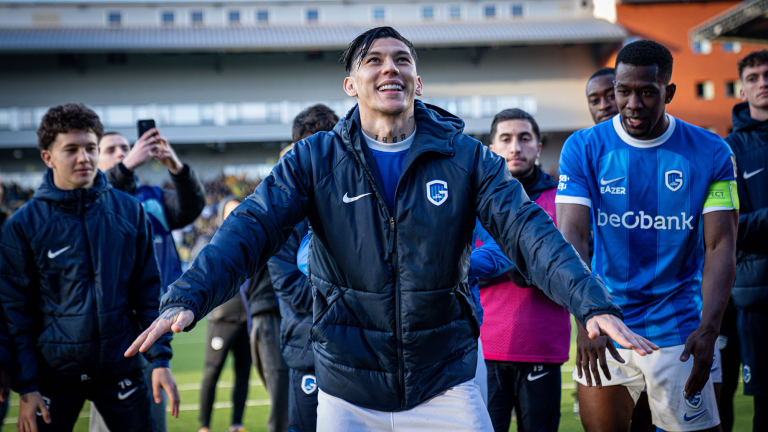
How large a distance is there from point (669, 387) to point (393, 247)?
1631 millimetres

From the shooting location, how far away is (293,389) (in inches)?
146

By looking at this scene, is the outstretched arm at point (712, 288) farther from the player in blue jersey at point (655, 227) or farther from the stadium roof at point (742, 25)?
the stadium roof at point (742, 25)

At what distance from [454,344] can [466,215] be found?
0.49 meters

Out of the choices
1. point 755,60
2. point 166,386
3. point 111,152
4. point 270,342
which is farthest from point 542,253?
point 111,152

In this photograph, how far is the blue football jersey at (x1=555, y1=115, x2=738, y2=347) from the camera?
123 inches

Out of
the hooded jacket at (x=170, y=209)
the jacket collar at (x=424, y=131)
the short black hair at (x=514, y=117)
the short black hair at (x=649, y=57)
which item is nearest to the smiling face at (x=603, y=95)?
the short black hair at (x=514, y=117)

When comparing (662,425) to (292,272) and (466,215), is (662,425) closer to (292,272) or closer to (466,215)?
(466,215)

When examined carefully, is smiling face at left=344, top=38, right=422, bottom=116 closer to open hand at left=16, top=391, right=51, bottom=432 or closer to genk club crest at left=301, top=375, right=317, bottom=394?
genk club crest at left=301, top=375, right=317, bottom=394

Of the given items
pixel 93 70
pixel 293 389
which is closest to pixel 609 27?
pixel 93 70

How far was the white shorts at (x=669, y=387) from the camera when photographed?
3.05 m

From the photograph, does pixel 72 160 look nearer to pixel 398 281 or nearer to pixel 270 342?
pixel 270 342

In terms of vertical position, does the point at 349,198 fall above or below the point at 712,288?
above

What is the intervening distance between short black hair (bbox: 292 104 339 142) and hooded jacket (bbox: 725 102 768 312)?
8.52ft

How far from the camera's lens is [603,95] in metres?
4.58
